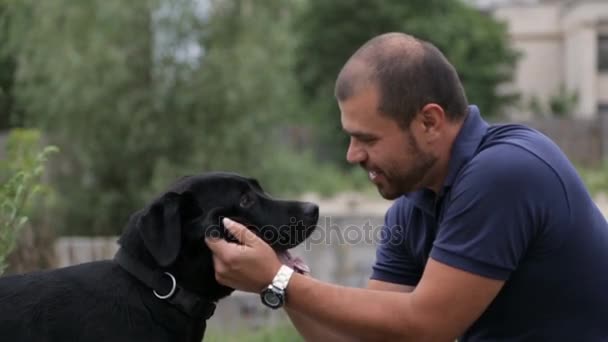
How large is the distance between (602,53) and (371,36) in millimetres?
13359

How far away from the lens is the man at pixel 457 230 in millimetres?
2771

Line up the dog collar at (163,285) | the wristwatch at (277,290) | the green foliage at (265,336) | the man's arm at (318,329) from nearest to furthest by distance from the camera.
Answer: the wristwatch at (277,290) → the dog collar at (163,285) → the man's arm at (318,329) → the green foliage at (265,336)

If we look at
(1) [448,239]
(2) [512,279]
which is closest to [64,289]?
(1) [448,239]

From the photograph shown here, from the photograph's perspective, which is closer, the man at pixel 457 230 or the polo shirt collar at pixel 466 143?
the man at pixel 457 230

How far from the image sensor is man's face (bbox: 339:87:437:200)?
9.58ft

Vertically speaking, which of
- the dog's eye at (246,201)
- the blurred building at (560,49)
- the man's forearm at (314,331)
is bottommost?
the blurred building at (560,49)

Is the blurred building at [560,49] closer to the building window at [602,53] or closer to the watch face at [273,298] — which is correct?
the building window at [602,53]

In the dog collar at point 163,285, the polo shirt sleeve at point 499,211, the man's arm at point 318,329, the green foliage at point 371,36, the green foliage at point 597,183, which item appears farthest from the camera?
the green foliage at point 371,36

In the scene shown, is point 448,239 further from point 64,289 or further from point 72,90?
point 72,90

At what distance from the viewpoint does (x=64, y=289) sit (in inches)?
121

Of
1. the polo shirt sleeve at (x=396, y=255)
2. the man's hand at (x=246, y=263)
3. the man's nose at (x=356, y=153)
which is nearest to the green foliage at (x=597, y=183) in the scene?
the polo shirt sleeve at (x=396, y=255)

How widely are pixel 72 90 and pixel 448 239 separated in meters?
9.06

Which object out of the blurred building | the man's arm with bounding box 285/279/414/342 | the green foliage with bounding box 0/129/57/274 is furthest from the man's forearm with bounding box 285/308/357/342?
the blurred building

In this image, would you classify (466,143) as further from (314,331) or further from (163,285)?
(163,285)
